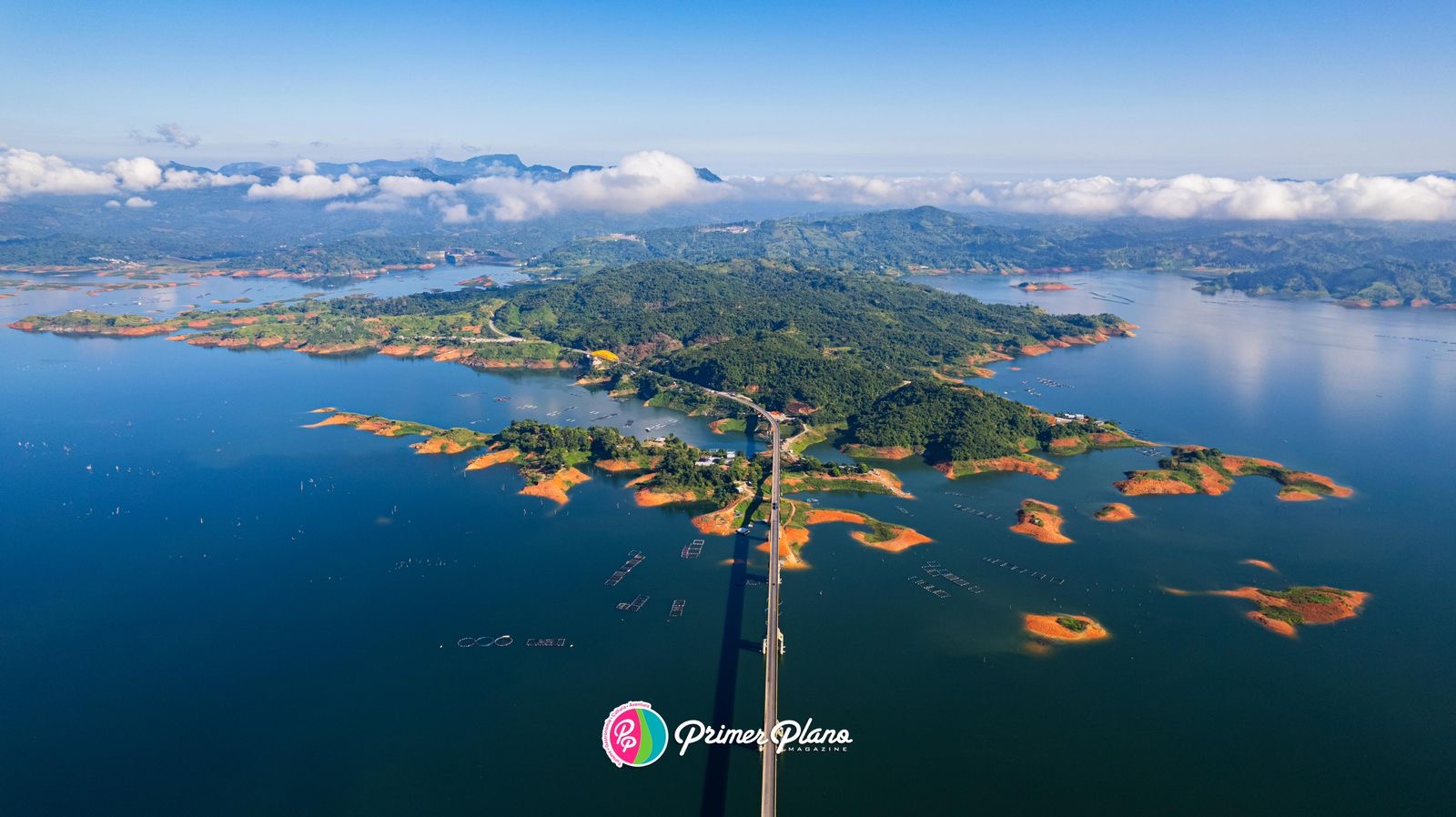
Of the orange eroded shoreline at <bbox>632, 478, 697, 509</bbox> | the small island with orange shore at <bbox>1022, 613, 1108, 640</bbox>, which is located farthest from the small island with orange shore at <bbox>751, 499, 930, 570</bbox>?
the small island with orange shore at <bbox>1022, 613, 1108, 640</bbox>

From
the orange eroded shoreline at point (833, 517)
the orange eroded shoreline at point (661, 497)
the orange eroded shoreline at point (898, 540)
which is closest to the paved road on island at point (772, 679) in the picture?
the orange eroded shoreline at point (833, 517)

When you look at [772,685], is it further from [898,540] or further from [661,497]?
[661,497]

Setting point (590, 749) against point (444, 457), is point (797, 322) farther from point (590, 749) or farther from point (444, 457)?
point (590, 749)

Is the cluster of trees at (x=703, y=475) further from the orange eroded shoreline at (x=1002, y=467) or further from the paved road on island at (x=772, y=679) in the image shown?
the orange eroded shoreline at (x=1002, y=467)

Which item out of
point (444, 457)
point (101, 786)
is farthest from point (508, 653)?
point (444, 457)

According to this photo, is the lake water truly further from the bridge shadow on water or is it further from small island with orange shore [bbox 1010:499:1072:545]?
small island with orange shore [bbox 1010:499:1072:545]
